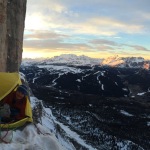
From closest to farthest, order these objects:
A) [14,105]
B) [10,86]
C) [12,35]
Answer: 1. [14,105]
2. [10,86]
3. [12,35]

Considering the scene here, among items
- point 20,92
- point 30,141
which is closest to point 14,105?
point 20,92

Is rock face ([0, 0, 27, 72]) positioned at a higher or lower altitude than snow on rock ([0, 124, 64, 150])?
higher

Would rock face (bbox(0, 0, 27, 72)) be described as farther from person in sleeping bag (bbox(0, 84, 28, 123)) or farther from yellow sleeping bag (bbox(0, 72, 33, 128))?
person in sleeping bag (bbox(0, 84, 28, 123))

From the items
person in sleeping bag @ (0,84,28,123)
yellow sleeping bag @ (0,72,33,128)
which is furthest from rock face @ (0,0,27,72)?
person in sleeping bag @ (0,84,28,123)

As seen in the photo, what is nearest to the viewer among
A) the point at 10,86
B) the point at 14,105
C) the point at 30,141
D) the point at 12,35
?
the point at 30,141

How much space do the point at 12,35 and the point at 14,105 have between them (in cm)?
1134

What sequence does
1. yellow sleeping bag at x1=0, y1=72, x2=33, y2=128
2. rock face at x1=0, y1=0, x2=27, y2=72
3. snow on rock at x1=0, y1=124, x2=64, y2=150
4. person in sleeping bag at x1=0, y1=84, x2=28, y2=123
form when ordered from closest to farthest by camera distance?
snow on rock at x1=0, y1=124, x2=64, y2=150
person in sleeping bag at x1=0, y1=84, x2=28, y2=123
yellow sleeping bag at x1=0, y1=72, x2=33, y2=128
rock face at x1=0, y1=0, x2=27, y2=72

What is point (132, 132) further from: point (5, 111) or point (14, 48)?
point (5, 111)

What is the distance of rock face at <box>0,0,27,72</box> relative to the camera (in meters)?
24.7

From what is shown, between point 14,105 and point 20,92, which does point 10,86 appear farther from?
point 14,105

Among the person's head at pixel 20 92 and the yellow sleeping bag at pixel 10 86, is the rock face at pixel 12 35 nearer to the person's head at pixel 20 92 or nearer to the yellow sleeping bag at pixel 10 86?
the yellow sleeping bag at pixel 10 86

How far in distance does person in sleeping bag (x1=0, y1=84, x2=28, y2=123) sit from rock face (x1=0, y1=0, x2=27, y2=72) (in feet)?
26.9

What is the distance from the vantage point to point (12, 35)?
1017 inches

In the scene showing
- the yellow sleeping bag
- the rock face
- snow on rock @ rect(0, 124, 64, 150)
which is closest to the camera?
snow on rock @ rect(0, 124, 64, 150)
